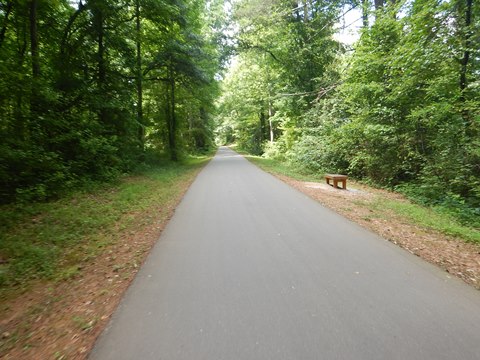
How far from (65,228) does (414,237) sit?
6.95 meters

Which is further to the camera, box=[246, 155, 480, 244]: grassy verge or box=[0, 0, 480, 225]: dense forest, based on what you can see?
box=[0, 0, 480, 225]: dense forest

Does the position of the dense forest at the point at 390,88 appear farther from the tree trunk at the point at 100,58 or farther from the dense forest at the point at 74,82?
the tree trunk at the point at 100,58

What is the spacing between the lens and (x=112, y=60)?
12.4m

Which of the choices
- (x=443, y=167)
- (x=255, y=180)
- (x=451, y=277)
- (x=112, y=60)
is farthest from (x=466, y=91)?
(x=112, y=60)

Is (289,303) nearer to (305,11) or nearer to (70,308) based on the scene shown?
(70,308)

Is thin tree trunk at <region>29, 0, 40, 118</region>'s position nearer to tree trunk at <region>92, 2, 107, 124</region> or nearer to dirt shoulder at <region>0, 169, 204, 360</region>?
tree trunk at <region>92, 2, 107, 124</region>

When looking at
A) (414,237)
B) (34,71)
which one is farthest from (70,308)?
(34,71)

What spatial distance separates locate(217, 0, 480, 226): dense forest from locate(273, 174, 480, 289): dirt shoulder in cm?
200

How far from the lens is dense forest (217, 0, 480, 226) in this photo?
7770 millimetres

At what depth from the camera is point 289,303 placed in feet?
9.88

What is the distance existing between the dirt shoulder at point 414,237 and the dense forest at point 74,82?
7804mm

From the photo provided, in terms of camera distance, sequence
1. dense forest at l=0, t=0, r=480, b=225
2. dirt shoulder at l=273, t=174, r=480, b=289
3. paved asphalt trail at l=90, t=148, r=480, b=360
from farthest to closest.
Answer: dense forest at l=0, t=0, r=480, b=225 → dirt shoulder at l=273, t=174, r=480, b=289 → paved asphalt trail at l=90, t=148, r=480, b=360

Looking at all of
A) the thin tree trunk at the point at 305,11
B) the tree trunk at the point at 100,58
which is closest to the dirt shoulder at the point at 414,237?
the tree trunk at the point at 100,58

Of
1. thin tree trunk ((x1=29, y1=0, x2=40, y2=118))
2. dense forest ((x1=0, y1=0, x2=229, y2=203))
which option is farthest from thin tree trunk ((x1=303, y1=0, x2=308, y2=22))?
thin tree trunk ((x1=29, y1=0, x2=40, y2=118))
